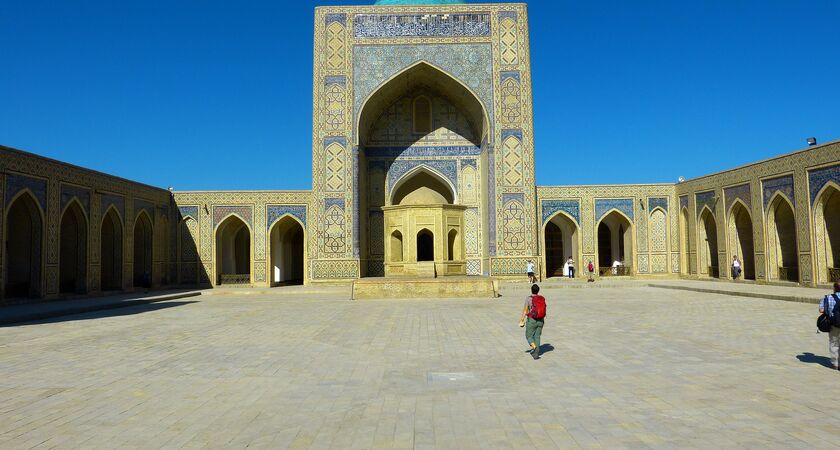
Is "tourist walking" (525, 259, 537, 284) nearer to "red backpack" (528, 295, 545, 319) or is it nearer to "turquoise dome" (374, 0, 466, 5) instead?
"turquoise dome" (374, 0, 466, 5)

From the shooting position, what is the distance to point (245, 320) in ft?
30.8

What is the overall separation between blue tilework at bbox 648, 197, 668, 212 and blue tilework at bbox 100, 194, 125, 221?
1633 cm

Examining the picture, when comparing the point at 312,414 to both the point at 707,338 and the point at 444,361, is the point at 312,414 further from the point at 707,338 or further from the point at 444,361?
the point at 707,338

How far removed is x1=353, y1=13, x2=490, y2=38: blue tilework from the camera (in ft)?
62.2

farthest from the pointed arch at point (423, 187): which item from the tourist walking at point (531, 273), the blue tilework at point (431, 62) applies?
the tourist walking at point (531, 273)

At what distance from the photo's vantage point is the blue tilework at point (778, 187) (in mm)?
15138

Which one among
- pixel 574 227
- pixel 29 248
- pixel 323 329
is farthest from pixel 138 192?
pixel 574 227

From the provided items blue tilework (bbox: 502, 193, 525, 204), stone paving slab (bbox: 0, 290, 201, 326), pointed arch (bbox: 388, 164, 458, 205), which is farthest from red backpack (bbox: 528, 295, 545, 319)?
pointed arch (bbox: 388, 164, 458, 205)

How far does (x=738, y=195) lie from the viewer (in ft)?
56.6

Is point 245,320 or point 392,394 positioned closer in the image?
point 392,394

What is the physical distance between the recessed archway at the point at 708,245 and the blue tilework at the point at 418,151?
7510 mm

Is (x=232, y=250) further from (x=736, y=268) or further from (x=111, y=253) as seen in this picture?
(x=736, y=268)

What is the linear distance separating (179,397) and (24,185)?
11254mm

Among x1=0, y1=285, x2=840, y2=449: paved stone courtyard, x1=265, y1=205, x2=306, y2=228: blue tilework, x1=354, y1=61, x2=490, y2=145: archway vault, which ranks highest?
x1=354, y1=61, x2=490, y2=145: archway vault
